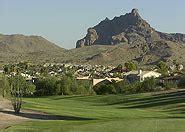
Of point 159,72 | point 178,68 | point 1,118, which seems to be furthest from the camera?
point 178,68

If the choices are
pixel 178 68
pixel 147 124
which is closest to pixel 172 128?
pixel 147 124

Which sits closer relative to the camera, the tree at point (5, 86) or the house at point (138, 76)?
the tree at point (5, 86)

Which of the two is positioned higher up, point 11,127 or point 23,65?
point 23,65

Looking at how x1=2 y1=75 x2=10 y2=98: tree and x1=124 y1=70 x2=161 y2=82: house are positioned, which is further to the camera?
x1=124 y1=70 x2=161 y2=82: house

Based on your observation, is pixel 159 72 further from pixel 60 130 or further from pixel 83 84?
pixel 60 130

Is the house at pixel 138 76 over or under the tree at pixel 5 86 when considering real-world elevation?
over

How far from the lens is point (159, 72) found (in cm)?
15550

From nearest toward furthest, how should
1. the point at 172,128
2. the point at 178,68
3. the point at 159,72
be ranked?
the point at 172,128, the point at 159,72, the point at 178,68

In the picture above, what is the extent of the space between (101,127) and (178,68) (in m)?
139

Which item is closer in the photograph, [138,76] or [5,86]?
[5,86]

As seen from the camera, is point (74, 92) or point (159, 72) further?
point (159, 72)

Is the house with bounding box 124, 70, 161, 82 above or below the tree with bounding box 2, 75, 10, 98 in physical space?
above

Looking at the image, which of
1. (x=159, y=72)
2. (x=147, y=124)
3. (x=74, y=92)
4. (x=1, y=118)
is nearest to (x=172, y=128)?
(x=147, y=124)

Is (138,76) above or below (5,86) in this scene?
above
